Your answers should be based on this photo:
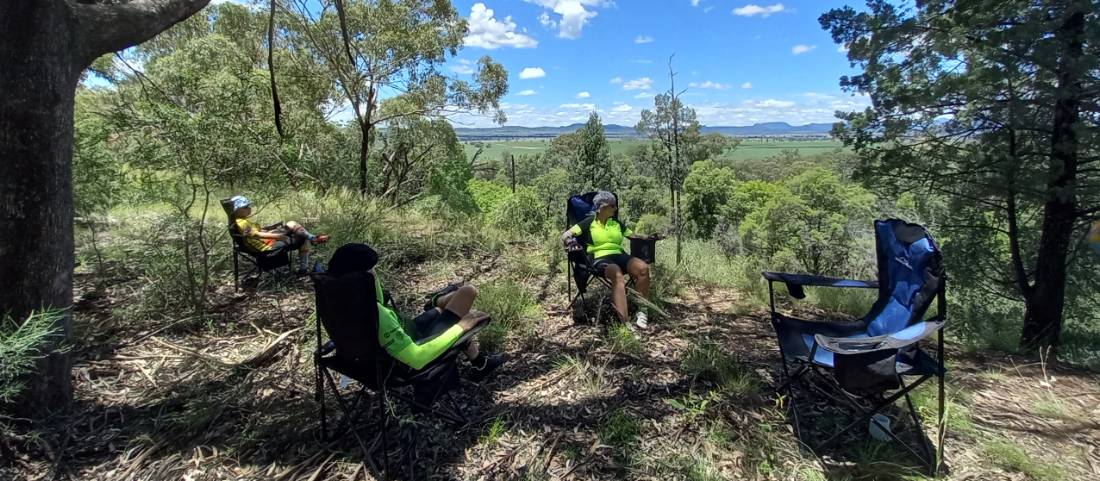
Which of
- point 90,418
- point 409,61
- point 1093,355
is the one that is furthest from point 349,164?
point 1093,355

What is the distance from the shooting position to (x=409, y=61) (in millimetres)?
9297

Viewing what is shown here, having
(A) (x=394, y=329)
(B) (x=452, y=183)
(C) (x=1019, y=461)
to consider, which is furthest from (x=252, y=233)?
(B) (x=452, y=183)

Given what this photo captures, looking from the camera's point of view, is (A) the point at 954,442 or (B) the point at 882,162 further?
(B) the point at 882,162

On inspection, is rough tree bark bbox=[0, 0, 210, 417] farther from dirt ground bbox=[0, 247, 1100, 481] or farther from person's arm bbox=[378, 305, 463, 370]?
person's arm bbox=[378, 305, 463, 370]

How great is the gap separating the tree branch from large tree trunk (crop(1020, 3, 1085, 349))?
17.5 feet

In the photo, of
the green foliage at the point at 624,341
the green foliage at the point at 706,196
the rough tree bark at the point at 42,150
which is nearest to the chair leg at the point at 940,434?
the green foliage at the point at 624,341

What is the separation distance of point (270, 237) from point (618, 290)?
2914 mm

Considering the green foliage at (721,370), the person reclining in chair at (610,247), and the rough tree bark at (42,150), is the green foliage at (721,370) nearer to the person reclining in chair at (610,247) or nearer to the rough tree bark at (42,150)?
the person reclining in chair at (610,247)

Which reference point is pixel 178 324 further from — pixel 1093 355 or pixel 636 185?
pixel 636 185

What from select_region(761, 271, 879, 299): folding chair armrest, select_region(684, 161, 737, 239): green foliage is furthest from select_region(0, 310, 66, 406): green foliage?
select_region(684, 161, 737, 239): green foliage

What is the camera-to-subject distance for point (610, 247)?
12.4 feet

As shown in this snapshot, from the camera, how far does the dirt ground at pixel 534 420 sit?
1.98 meters

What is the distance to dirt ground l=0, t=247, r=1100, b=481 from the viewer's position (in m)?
1.98

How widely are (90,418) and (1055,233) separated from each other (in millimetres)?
6197
